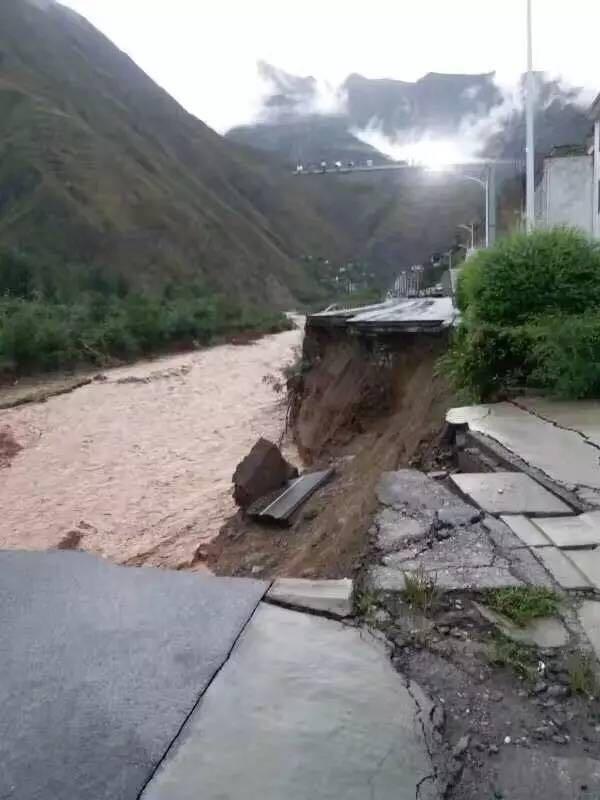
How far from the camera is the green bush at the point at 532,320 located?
665cm

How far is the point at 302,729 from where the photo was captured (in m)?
2.14

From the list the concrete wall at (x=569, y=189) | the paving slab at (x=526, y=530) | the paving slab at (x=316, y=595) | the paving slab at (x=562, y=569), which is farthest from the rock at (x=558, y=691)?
the concrete wall at (x=569, y=189)

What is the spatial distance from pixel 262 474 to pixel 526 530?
442cm

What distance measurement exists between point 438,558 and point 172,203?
68.0m

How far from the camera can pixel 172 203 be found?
67.4m

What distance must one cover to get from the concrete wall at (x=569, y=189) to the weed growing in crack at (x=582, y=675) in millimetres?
24591

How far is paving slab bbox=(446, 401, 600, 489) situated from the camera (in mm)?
4316

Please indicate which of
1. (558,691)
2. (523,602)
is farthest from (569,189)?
(558,691)

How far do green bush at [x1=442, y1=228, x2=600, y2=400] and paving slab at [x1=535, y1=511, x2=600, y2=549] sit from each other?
329cm

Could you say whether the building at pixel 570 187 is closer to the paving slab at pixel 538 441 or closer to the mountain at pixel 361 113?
the paving slab at pixel 538 441

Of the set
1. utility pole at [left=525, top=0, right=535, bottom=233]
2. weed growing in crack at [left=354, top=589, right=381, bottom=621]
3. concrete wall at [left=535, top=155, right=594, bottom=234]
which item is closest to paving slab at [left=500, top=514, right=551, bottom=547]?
weed growing in crack at [left=354, top=589, right=381, bottom=621]

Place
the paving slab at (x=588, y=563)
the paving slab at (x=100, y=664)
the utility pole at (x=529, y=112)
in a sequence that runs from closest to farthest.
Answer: the paving slab at (x=100, y=664)
the paving slab at (x=588, y=563)
the utility pole at (x=529, y=112)

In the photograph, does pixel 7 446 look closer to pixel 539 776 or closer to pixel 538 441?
pixel 538 441

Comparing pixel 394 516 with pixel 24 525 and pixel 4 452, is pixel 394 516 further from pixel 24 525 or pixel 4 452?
pixel 4 452
